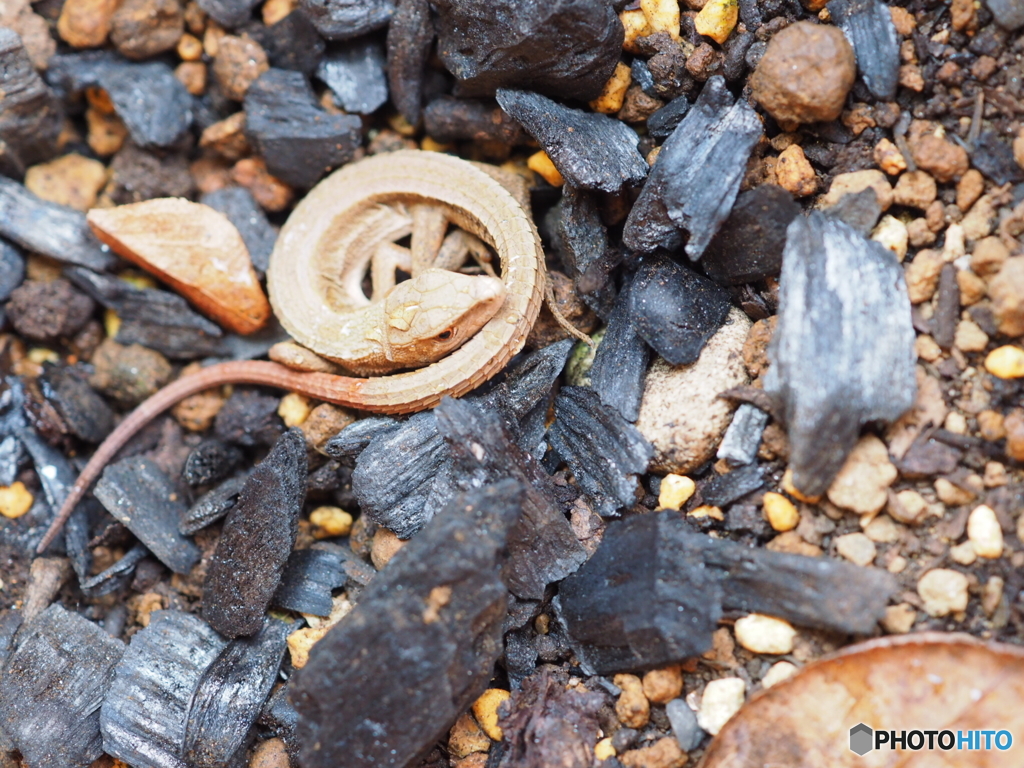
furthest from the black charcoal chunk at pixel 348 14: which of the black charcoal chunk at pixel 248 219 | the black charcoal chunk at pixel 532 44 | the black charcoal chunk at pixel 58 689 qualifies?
the black charcoal chunk at pixel 58 689

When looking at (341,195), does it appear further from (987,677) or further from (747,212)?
(987,677)

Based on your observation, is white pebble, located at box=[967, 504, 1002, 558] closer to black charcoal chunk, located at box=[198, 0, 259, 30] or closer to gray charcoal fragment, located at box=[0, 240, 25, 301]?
black charcoal chunk, located at box=[198, 0, 259, 30]

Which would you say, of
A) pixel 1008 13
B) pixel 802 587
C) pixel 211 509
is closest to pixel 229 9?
pixel 211 509

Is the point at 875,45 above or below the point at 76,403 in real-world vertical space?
above

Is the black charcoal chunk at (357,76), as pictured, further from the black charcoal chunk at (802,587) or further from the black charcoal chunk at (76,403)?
the black charcoal chunk at (802,587)

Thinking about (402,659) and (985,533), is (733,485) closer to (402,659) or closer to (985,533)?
(985,533)

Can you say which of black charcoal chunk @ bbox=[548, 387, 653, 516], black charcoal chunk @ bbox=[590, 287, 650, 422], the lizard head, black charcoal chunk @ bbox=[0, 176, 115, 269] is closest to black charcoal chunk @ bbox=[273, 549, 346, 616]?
the lizard head

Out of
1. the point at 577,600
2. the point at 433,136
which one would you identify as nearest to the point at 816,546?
the point at 577,600
